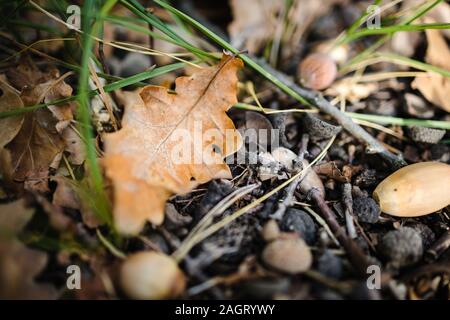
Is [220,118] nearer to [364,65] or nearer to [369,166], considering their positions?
[369,166]

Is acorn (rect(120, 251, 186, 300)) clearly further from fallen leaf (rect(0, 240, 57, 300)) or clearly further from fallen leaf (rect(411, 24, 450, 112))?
fallen leaf (rect(411, 24, 450, 112))

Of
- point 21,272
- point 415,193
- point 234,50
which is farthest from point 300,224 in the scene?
point 21,272

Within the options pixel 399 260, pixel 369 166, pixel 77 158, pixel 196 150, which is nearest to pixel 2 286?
pixel 77 158

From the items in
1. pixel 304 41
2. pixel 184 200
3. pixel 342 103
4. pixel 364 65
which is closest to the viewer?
pixel 184 200

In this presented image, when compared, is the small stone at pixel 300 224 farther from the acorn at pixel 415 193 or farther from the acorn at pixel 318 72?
the acorn at pixel 318 72

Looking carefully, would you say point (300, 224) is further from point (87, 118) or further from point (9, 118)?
point (9, 118)

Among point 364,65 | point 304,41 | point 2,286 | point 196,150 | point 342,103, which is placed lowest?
point 2,286

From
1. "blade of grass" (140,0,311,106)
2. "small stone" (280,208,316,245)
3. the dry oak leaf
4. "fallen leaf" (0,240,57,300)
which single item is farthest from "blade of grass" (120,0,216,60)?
"fallen leaf" (0,240,57,300)
